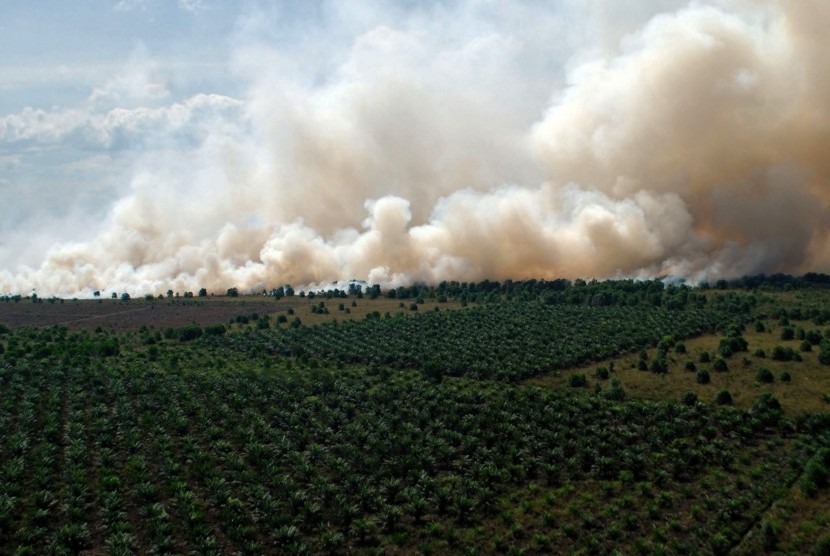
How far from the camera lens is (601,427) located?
59.8m

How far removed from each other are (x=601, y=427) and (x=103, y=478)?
40877mm

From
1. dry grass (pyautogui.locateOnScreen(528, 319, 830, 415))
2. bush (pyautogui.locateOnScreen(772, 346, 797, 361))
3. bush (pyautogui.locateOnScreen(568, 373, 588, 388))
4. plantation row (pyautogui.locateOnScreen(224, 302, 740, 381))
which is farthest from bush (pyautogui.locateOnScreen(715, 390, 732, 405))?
plantation row (pyautogui.locateOnScreen(224, 302, 740, 381))

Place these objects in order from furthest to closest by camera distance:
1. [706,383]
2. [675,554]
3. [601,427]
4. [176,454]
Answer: [706,383] → [601,427] → [176,454] → [675,554]

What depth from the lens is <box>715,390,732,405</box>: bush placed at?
68.6 meters

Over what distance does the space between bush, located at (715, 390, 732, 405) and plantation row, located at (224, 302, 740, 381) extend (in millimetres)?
21802

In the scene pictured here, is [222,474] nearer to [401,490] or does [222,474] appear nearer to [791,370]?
[401,490]

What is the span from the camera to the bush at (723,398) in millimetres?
68625

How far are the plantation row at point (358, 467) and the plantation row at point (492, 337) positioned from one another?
15.3m

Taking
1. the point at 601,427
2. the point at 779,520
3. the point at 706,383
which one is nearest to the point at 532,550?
the point at 779,520

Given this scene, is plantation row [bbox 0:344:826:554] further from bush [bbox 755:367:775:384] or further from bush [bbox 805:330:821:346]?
bush [bbox 805:330:821:346]

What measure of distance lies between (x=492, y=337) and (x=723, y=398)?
40957 mm

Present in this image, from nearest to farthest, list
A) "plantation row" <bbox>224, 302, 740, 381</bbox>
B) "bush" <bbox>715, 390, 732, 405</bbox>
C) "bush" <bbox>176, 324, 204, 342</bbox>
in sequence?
"bush" <bbox>715, 390, 732, 405</bbox> → "plantation row" <bbox>224, 302, 740, 381</bbox> → "bush" <bbox>176, 324, 204, 342</bbox>

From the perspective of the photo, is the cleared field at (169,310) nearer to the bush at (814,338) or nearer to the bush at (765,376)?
the bush at (814,338)

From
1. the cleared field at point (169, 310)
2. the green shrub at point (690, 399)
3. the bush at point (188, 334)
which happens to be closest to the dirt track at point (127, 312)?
the cleared field at point (169, 310)
